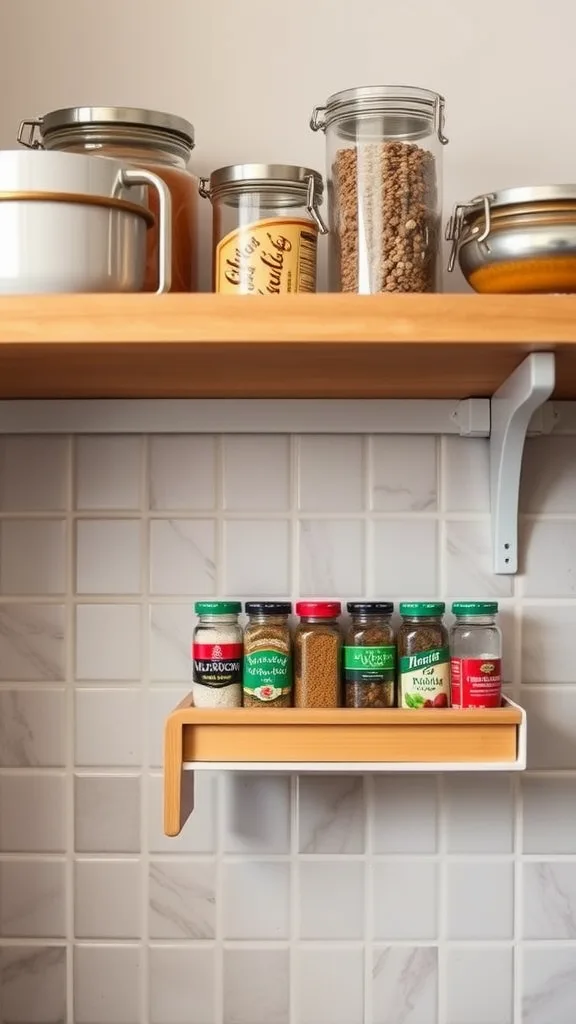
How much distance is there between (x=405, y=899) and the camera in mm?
1101

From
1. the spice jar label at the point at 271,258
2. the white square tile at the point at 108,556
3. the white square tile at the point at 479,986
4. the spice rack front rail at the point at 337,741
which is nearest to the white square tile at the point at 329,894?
the white square tile at the point at 479,986

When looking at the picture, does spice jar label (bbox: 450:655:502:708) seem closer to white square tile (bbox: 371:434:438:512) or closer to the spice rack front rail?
the spice rack front rail

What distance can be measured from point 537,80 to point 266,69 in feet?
0.95

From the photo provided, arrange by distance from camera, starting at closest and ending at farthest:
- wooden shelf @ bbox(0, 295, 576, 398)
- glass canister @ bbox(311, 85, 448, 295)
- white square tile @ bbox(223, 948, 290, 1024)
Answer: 1. wooden shelf @ bbox(0, 295, 576, 398)
2. glass canister @ bbox(311, 85, 448, 295)
3. white square tile @ bbox(223, 948, 290, 1024)

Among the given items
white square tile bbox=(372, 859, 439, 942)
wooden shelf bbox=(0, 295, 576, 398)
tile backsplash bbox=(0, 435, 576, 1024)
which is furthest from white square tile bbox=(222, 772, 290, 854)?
wooden shelf bbox=(0, 295, 576, 398)

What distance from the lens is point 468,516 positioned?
3.63 feet

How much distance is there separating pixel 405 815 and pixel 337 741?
0.21 metres

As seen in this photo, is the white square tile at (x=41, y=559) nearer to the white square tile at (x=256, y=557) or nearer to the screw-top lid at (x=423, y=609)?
the white square tile at (x=256, y=557)

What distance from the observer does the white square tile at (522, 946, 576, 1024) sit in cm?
110

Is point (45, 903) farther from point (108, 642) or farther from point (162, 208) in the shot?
point (162, 208)

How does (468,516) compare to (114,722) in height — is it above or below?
above

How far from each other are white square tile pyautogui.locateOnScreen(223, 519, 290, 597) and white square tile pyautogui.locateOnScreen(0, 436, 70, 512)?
0.19m

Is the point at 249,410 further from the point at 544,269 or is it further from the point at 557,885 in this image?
the point at 557,885

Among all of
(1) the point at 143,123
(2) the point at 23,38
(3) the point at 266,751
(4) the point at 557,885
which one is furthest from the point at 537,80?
(4) the point at 557,885
